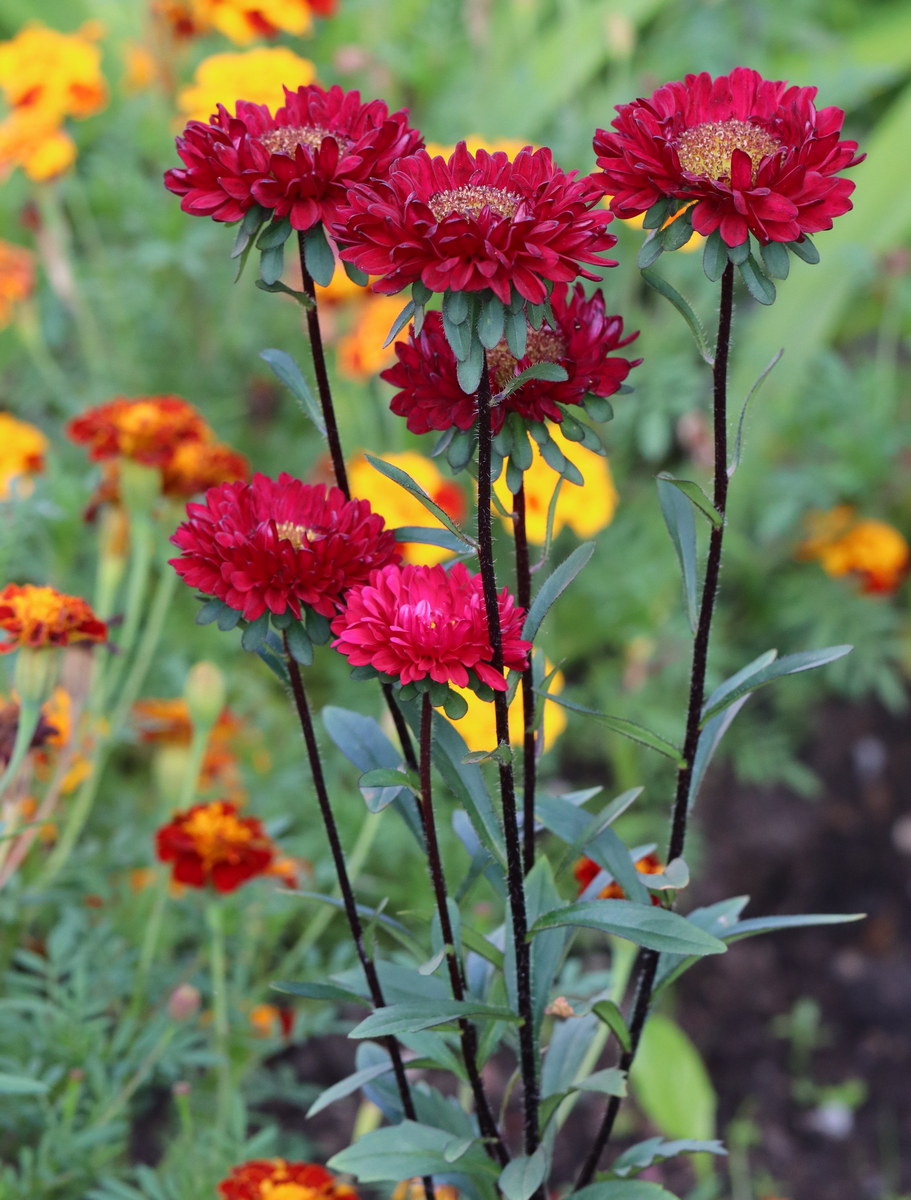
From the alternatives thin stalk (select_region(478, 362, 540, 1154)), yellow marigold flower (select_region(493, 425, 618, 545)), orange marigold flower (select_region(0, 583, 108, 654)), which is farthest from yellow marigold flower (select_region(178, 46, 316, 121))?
thin stalk (select_region(478, 362, 540, 1154))

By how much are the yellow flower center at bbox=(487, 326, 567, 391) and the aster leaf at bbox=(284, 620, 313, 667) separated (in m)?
0.14

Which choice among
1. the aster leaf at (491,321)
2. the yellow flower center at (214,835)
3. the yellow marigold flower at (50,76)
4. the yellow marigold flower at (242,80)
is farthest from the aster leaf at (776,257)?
the yellow marigold flower at (50,76)

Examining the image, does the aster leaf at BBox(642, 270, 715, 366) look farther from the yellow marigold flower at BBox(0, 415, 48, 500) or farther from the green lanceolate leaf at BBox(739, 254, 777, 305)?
the yellow marigold flower at BBox(0, 415, 48, 500)

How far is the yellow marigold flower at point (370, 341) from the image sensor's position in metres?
1.26

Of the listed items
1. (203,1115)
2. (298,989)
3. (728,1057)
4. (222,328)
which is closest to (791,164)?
(298,989)


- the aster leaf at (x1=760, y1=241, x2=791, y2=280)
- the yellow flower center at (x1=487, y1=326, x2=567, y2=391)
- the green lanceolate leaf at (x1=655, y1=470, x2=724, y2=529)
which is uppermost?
the yellow flower center at (x1=487, y1=326, x2=567, y2=391)

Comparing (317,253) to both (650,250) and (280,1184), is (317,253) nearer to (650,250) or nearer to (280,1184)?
(650,250)

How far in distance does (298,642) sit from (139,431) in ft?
1.37

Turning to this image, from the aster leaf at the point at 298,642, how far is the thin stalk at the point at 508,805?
80 millimetres

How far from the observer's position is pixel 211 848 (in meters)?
0.75

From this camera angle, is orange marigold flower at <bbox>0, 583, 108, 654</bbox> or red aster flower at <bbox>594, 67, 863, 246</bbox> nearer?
red aster flower at <bbox>594, 67, 863, 246</bbox>

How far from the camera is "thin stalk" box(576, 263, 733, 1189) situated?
48 cm

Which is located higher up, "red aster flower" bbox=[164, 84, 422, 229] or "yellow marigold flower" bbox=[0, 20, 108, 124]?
"yellow marigold flower" bbox=[0, 20, 108, 124]

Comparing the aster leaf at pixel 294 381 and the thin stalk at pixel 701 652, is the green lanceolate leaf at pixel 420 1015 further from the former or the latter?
the aster leaf at pixel 294 381
